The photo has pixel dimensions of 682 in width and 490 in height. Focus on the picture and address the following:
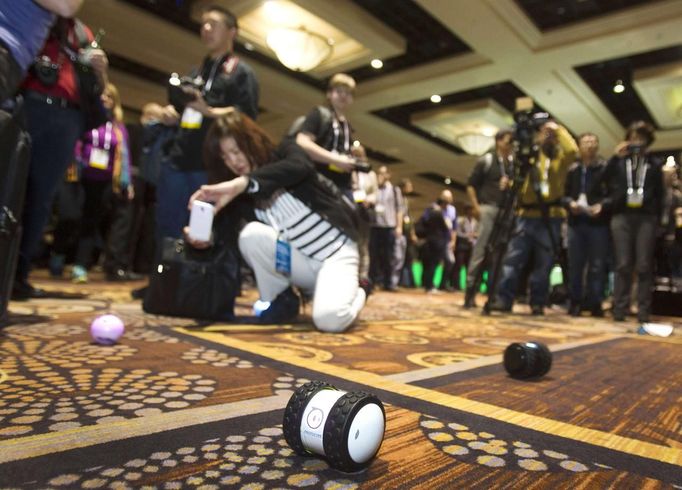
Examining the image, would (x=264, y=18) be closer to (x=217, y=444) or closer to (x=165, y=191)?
(x=165, y=191)

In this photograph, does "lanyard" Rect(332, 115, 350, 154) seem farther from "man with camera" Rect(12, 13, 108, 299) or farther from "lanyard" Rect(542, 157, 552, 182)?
"lanyard" Rect(542, 157, 552, 182)

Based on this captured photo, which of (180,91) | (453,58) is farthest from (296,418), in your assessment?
(453,58)

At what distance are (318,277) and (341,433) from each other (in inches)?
50.2

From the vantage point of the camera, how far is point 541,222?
3.17m

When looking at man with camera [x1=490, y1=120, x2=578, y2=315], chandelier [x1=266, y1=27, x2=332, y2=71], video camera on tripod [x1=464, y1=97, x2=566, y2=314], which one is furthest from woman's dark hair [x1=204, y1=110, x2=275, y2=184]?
chandelier [x1=266, y1=27, x2=332, y2=71]

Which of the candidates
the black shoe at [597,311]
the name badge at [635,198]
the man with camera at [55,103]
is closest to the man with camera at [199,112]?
the man with camera at [55,103]

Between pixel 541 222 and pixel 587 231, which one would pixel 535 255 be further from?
pixel 587 231

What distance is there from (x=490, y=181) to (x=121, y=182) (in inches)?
95.9

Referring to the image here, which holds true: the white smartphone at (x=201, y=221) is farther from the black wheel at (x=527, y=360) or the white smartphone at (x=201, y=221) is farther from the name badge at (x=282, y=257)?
the black wheel at (x=527, y=360)

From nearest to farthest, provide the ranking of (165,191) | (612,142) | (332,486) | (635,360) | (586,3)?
(332,486)
(635,360)
(165,191)
(586,3)
(612,142)

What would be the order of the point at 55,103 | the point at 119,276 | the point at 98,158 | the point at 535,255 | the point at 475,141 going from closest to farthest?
1. the point at 55,103
2. the point at 98,158
3. the point at 535,255
4. the point at 119,276
5. the point at 475,141

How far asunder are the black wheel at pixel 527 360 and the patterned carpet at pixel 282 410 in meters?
0.03

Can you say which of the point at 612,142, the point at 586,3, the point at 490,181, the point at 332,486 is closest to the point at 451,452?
the point at 332,486

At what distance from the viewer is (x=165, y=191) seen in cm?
222
